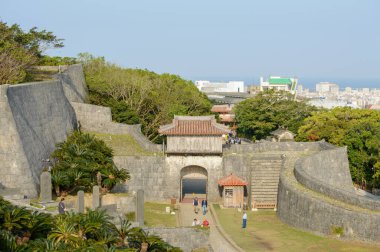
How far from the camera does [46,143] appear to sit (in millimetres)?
35062

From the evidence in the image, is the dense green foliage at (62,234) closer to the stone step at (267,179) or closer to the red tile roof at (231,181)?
the red tile roof at (231,181)

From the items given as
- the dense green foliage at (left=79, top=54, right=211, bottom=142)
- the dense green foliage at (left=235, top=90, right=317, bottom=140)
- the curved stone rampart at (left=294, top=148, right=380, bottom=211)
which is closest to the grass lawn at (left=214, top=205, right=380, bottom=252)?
the curved stone rampart at (left=294, top=148, right=380, bottom=211)

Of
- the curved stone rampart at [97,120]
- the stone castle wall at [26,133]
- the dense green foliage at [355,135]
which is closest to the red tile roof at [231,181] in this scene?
the curved stone rampart at [97,120]

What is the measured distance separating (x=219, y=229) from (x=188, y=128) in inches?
420

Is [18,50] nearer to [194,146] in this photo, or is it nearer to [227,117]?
[194,146]

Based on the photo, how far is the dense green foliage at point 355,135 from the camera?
4900 centimetres

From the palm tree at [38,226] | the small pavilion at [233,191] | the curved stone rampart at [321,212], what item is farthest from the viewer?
the small pavilion at [233,191]

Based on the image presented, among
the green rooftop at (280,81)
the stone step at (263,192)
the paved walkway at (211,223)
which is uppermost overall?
the green rooftop at (280,81)

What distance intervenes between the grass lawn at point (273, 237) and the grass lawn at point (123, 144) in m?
9.06

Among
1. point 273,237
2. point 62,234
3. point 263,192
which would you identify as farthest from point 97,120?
point 62,234

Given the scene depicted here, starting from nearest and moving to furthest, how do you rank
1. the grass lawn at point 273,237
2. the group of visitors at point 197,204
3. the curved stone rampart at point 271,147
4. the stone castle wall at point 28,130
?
the grass lawn at point 273,237 < the stone castle wall at point 28,130 < the group of visitors at point 197,204 < the curved stone rampart at point 271,147

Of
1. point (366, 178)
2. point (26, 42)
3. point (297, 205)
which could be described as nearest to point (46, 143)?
point (297, 205)

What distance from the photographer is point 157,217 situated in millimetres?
36250

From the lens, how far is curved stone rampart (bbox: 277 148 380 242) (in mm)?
28250
